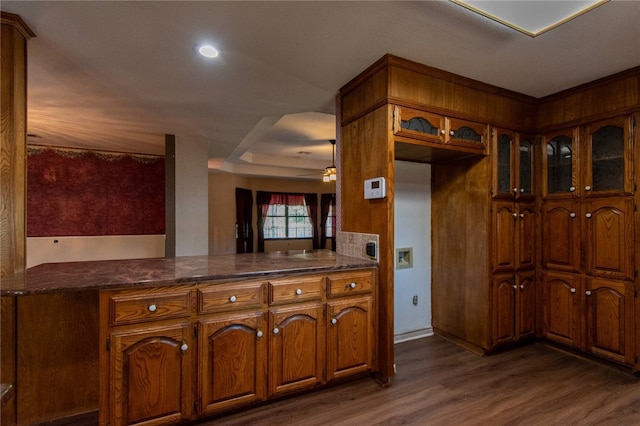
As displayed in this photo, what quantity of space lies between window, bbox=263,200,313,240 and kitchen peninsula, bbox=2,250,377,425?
6.45 meters

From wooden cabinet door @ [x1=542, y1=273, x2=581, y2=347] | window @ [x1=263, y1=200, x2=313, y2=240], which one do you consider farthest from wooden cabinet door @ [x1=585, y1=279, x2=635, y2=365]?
window @ [x1=263, y1=200, x2=313, y2=240]

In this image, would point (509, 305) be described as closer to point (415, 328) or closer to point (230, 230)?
point (415, 328)

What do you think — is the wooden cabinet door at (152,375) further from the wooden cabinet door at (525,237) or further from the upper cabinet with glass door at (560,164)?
the upper cabinet with glass door at (560,164)

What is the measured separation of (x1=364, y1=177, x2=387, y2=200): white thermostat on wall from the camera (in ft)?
7.43

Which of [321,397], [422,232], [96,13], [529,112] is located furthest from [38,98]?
[529,112]

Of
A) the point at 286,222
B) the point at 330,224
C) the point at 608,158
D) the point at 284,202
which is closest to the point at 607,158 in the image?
the point at 608,158

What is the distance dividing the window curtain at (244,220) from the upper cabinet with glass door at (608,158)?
22.0 ft

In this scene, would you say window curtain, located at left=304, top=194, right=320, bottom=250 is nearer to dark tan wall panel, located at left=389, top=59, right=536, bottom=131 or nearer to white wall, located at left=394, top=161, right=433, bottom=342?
white wall, located at left=394, top=161, right=433, bottom=342

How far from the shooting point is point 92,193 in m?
5.68

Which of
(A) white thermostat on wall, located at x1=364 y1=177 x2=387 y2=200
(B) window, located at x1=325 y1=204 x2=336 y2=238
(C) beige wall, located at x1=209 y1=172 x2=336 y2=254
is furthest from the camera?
(B) window, located at x1=325 y1=204 x2=336 y2=238

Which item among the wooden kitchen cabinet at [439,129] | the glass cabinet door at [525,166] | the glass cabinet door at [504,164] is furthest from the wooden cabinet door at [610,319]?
the wooden kitchen cabinet at [439,129]

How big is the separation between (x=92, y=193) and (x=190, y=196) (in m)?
2.59

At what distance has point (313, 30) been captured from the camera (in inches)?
75.4

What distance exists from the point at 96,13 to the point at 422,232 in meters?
3.13
